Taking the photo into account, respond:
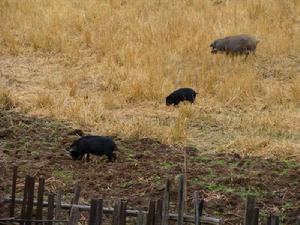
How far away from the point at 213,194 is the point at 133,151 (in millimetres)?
1768

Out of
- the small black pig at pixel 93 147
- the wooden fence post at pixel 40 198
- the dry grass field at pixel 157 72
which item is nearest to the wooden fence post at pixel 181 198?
the wooden fence post at pixel 40 198

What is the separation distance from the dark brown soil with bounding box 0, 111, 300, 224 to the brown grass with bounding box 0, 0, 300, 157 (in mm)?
465

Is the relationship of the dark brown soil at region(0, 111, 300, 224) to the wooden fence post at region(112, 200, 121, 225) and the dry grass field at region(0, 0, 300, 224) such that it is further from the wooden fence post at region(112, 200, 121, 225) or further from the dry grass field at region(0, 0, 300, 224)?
the wooden fence post at region(112, 200, 121, 225)

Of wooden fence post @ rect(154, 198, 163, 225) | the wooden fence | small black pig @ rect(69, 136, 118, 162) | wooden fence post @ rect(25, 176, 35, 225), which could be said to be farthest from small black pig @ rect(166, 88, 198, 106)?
wooden fence post @ rect(154, 198, 163, 225)

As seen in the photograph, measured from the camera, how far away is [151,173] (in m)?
6.63

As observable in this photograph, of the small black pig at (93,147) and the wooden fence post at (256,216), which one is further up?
the small black pig at (93,147)

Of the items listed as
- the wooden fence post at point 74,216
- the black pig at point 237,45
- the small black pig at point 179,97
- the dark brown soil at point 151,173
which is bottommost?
the wooden fence post at point 74,216

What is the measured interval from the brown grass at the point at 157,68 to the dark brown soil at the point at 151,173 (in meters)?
Result: 0.47

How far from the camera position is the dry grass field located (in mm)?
8391

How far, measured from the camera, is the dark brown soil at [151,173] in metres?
5.88

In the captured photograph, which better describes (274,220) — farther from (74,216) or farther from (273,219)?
(74,216)

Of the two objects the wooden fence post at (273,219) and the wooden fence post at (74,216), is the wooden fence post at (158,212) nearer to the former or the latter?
the wooden fence post at (74,216)

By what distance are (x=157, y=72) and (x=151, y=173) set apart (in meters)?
5.28

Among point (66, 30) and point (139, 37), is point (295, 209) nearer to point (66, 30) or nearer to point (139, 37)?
point (139, 37)
